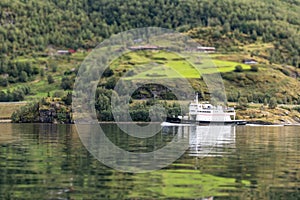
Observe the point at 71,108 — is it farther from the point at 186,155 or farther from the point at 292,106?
the point at 186,155

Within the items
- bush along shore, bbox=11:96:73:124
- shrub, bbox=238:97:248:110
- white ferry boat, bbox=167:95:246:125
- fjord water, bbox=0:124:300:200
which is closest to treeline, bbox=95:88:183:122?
bush along shore, bbox=11:96:73:124

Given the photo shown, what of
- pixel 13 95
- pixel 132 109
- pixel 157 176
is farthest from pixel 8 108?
pixel 157 176

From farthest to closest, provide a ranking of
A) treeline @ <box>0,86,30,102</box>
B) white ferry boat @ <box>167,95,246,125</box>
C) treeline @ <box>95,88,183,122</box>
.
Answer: treeline @ <box>0,86,30,102</box> < treeline @ <box>95,88,183,122</box> < white ferry boat @ <box>167,95,246,125</box>

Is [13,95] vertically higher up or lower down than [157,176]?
higher up

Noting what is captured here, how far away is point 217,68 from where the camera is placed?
200 metres

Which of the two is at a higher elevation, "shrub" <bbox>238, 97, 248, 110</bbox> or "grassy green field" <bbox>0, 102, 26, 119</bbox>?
"shrub" <bbox>238, 97, 248, 110</bbox>

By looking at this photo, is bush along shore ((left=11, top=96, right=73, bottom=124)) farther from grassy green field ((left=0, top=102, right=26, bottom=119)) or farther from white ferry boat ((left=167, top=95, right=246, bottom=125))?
white ferry boat ((left=167, top=95, right=246, bottom=125))

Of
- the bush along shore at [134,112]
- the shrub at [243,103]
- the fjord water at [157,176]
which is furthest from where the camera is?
the shrub at [243,103]

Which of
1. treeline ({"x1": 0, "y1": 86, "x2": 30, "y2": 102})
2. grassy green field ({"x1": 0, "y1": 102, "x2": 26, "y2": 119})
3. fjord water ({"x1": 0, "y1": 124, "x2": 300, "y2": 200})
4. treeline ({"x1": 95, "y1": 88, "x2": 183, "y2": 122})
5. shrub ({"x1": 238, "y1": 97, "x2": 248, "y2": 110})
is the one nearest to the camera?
fjord water ({"x1": 0, "y1": 124, "x2": 300, "y2": 200})

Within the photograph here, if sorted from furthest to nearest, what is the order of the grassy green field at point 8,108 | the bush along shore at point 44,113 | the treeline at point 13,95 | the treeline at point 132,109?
the treeline at point 13,95, the grassy green field at point 8,108, the bush along shore at point 44,113, the treeline at point 132,109

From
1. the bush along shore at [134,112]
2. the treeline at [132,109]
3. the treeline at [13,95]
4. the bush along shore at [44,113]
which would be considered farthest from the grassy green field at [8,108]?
the treeline at [132,109]

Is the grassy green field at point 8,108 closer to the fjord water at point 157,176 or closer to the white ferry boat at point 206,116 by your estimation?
the white ferry boat at point 206,116

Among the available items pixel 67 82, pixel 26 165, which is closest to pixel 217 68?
pixel 67 82

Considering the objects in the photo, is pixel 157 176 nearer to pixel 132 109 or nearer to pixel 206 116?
pixel 206 116
